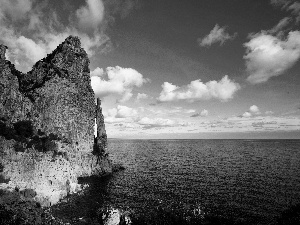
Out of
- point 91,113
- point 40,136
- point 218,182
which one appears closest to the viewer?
point 40,136

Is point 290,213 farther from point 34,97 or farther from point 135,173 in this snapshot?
point 34,97

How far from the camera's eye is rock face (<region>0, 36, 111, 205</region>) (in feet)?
129

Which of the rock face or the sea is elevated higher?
the rock face

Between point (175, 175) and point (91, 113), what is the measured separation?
34214mm

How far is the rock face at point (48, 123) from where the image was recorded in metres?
39.3

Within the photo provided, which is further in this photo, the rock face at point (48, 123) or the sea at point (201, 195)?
the rock face at point (48, 123)

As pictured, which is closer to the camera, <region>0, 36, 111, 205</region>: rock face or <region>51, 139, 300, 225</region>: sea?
<region>51, 139, 300, 225</region>: sea

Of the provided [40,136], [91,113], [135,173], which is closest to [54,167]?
[40,136]

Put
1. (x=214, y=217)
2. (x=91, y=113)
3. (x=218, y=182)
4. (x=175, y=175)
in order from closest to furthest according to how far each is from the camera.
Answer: (x=214, y=217), (x=218, y=182), (x=91, y=113), (x=175, y=175)

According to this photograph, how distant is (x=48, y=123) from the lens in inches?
1815

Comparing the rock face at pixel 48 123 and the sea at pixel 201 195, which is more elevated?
the rock face at pixel 48 123

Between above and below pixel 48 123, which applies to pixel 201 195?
below

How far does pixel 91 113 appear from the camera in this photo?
62781 mm

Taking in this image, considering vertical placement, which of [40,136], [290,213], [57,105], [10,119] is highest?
[57,105]
